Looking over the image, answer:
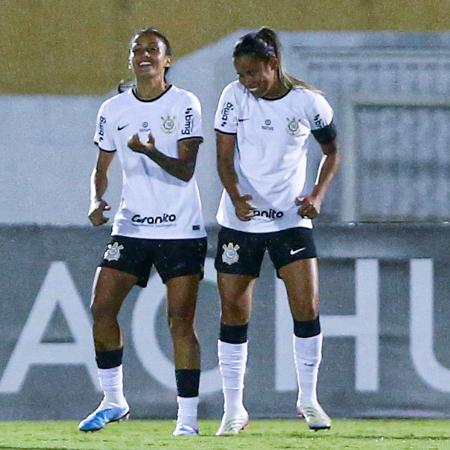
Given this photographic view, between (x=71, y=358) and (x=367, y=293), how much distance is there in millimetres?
1512

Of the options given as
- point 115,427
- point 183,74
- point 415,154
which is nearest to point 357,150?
point 415,154

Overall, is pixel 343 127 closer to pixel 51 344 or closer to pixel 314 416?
pixel 51 344

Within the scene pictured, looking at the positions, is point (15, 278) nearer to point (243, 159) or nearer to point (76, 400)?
point (76, 400)

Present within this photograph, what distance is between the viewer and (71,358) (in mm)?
8406

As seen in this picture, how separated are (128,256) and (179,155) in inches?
18.5

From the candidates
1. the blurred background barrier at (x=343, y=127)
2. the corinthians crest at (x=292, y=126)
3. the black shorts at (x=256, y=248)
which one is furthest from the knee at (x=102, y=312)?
the blurred background barrier at (x=343, y=127)

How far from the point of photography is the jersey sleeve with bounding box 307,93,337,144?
7.08 m

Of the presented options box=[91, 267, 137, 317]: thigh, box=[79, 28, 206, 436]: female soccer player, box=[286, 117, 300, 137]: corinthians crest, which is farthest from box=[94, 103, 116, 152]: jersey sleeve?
box=[286, 117, 300, 137]: corinthians crest

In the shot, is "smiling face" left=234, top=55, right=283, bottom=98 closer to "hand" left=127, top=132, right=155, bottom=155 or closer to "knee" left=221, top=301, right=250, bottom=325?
"hand" left=127, top=132, right=155, bottom=155

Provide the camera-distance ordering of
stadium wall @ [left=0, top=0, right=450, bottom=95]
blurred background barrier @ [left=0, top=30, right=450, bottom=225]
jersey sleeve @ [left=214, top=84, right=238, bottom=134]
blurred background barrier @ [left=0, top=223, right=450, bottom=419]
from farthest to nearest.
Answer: stadium wall @ [left=0, top=0, right=450, bottom=95]
blurred background barrier @ [left=0, top=30, right=450, bottom=225]
blurred background barrier @ [left=0, top=223, right=450, bottom=419]
jersey sleeve @ [left=214, top=84, right=238, bottom=134]

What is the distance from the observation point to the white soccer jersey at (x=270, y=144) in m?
7.05

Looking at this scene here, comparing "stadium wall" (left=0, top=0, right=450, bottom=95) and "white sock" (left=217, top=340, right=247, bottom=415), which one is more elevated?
"stadium wall" (left=0, top=0, right=450, bottom=95)

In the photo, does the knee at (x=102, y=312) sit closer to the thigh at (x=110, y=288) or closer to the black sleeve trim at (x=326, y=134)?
the thigh at (x=110, y=288)

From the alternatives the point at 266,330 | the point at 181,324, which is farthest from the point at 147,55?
the point at 266,330
